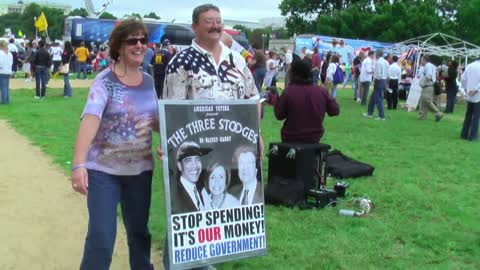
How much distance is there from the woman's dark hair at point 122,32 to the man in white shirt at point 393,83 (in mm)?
15803

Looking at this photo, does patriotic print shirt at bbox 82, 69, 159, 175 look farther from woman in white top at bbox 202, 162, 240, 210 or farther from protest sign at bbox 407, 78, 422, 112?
protest sign at bbox 407, 78, 422, 112

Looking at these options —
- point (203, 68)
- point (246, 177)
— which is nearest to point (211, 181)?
point (246, 177)

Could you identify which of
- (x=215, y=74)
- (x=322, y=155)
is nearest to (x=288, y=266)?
(x=215, y=74)

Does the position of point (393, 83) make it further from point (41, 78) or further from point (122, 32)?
point (122, 32)

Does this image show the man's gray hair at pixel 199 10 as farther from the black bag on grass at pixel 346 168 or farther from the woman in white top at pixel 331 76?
the woman in white top at pixel 331 76

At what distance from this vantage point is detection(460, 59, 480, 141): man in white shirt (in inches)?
461

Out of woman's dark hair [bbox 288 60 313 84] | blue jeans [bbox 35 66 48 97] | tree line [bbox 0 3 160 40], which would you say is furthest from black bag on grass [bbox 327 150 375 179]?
tree line [bbox 0 3 160 40]

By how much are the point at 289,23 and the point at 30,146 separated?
5333 cm

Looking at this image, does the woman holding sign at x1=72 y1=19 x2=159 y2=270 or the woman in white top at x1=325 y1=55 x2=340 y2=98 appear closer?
the woman holding sign at x1=72 y1=19 x2=159 y2=270

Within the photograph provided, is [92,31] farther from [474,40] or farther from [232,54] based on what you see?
[232,54]

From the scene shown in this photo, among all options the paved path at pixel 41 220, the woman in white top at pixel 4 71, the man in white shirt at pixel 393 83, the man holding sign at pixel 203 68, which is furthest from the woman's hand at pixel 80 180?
the man in white shirt at pixel 393 83

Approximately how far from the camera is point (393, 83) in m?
18.8

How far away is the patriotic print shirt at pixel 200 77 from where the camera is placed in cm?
381

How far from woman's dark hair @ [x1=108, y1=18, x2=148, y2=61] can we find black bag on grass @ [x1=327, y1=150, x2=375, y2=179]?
15.9 feet
